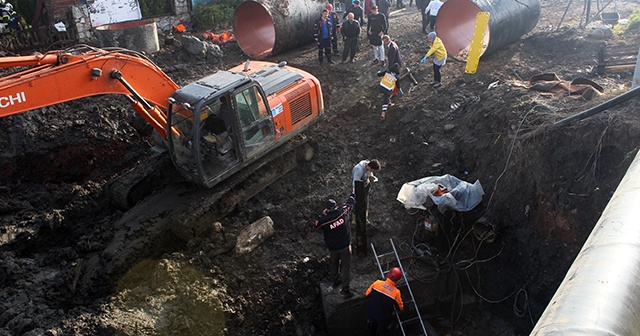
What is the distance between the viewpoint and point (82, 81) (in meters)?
7.32

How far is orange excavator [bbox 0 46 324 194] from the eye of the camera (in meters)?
7.12

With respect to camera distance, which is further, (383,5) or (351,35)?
(383,5)

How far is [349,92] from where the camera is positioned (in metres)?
13.1

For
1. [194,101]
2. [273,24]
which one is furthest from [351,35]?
[194,101]

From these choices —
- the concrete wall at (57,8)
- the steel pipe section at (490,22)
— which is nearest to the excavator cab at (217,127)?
the steel pipe section at (490,22)

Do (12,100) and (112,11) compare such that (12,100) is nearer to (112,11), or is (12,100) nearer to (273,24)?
(273,24)

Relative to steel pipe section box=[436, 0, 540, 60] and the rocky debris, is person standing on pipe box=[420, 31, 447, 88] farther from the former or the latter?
the rocky debris

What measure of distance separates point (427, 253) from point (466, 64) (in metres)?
7.05

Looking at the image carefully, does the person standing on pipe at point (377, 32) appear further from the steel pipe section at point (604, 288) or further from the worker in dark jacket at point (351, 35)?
the steel pipe section at point (604, 288)

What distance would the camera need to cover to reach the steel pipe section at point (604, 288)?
3793 millimetres

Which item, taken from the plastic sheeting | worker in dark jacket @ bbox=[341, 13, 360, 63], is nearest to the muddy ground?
the plastic sheeting

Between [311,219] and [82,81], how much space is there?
4210mm

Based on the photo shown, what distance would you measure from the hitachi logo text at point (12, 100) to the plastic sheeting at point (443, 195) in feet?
18.5

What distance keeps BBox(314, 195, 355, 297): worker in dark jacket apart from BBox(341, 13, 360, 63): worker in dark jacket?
308 inches
